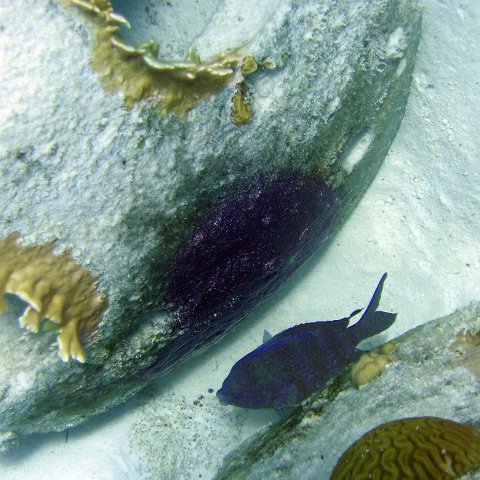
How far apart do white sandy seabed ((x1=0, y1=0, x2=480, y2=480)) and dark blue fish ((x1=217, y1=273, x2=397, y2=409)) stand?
3.54 ft

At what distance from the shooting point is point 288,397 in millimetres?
3223

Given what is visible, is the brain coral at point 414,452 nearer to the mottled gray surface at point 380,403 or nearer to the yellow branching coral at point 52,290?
the mottled gray surface at point 380,403

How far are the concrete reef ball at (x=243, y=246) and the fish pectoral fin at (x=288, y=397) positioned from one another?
72 centimetres

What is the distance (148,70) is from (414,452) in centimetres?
233

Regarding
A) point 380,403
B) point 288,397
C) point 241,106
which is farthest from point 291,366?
point 241,106

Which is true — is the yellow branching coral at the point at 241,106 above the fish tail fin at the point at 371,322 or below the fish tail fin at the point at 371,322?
above

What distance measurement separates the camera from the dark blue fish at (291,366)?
3.24 m

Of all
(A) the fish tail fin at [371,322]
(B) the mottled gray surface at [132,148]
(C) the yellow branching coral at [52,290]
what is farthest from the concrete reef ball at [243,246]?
(A) the fish tail fin at [371,322]

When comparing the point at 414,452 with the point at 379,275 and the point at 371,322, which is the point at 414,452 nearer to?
the point at 371,322

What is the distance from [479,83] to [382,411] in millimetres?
2932

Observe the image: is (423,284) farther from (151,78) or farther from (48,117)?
(48,117)

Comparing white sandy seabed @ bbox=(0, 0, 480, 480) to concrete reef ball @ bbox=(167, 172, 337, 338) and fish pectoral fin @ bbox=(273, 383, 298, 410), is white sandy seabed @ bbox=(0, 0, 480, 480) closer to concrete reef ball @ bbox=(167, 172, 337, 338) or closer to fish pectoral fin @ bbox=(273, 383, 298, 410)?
fish pectoral fin @ bbox=(273, 383, 298, 410)

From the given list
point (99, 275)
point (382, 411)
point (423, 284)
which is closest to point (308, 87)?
point (99, 275)

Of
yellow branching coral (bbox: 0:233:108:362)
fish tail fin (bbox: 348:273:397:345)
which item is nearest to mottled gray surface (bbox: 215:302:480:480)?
fish tail fin (bbox: 348:273:397:345)
